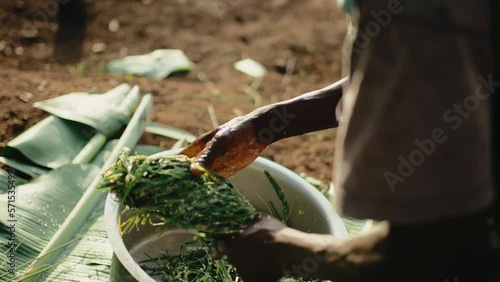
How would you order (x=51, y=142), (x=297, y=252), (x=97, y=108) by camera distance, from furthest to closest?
(x=97, y=108), (x=51, y=142), (x=297, y=252)

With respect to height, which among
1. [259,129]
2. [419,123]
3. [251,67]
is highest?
[419,123]

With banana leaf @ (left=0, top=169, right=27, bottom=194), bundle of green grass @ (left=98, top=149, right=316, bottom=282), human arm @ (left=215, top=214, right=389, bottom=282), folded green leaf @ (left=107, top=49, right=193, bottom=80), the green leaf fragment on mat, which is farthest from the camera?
the green leaf fragment on mat

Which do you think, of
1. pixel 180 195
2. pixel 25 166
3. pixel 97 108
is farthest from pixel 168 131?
pixel 180 195

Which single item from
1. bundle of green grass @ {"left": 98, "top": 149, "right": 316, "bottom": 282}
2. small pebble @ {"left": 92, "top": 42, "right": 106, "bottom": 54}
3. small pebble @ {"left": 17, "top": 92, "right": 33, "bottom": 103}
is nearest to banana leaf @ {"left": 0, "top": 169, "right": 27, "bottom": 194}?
small pebble @ {"left": 17, "top": 92, "right": 33, "bottom": 103}

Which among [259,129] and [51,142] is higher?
[259,129]

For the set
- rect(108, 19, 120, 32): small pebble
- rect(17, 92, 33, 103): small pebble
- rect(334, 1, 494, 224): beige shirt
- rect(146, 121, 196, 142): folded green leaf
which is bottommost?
rect(146, 121, 196, 142): folded green leaf

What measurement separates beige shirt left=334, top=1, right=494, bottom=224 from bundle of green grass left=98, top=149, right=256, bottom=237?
65 cm

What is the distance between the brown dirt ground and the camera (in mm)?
3992

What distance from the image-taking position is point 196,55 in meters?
5.06

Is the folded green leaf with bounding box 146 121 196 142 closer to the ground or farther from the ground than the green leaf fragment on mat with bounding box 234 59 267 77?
farther from the ground

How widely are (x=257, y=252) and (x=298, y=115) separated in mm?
642

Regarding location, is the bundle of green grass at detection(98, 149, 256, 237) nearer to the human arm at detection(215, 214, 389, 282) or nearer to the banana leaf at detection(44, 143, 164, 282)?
the human arm at detection(215, 214, 389, 282)

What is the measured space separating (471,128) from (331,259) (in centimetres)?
51

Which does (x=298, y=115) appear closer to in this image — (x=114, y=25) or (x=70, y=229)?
(x=70, y=229)
